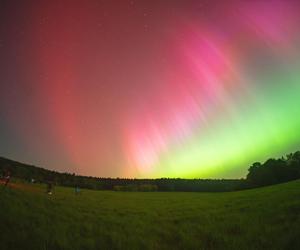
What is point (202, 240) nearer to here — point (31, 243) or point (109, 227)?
point (109, 227)

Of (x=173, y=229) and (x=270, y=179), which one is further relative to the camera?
(x=270, y=179)

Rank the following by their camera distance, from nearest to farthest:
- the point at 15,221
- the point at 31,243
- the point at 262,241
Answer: the point at 31,243 < the point at 262,241 < the point at 15,221

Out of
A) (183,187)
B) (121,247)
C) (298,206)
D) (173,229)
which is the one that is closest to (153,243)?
(121,247)

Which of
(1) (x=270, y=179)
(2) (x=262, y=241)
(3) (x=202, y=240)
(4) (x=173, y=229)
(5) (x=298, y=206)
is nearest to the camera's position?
(2) (x=262, y=241)

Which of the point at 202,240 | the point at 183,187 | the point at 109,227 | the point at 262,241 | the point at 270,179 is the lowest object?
the point at 262,241

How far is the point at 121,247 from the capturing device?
1185 centimetres

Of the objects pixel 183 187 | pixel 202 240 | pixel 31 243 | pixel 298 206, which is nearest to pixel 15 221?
pixel 31 243

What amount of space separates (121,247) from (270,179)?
9218 cm

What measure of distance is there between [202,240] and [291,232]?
366cm

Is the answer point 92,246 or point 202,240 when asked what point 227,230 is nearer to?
point 202,240

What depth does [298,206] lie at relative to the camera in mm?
20516

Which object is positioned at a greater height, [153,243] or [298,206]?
[298,206]

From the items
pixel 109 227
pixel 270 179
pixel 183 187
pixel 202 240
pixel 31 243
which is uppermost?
pixel 183 187

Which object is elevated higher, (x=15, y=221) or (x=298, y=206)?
(x=15, y=221)
